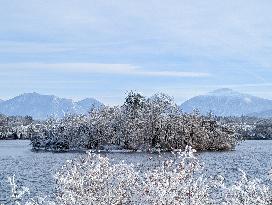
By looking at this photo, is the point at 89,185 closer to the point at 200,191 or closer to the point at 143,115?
the point at 200,191

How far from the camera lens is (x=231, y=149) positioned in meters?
115

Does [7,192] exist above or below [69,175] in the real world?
below

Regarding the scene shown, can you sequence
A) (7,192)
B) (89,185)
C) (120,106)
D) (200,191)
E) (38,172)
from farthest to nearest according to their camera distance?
(120,106) < (38,172) < (7,192) < (89,185) < (200,191)

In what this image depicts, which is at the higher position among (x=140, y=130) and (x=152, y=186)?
(x=140, y=130)

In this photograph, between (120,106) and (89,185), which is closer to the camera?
(89,185)

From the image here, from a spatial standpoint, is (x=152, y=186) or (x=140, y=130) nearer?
(x=152, y=186)

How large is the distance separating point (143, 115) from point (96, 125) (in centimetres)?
935

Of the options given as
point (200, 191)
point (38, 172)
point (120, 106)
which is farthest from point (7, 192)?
point (120, 106)

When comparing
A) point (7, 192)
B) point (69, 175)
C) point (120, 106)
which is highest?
point (120, 106)

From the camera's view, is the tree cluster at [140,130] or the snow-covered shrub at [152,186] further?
the tree cluster at [140,130]

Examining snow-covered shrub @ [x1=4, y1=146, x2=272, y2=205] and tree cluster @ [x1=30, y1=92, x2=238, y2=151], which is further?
tree cluster @ [x1=30, y1=92, x2=238, y2=151]

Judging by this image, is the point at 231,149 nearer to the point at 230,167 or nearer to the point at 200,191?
the point at 230,167

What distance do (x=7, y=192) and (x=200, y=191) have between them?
32.3 metres

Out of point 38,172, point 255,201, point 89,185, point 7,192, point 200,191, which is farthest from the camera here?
point 38,172
